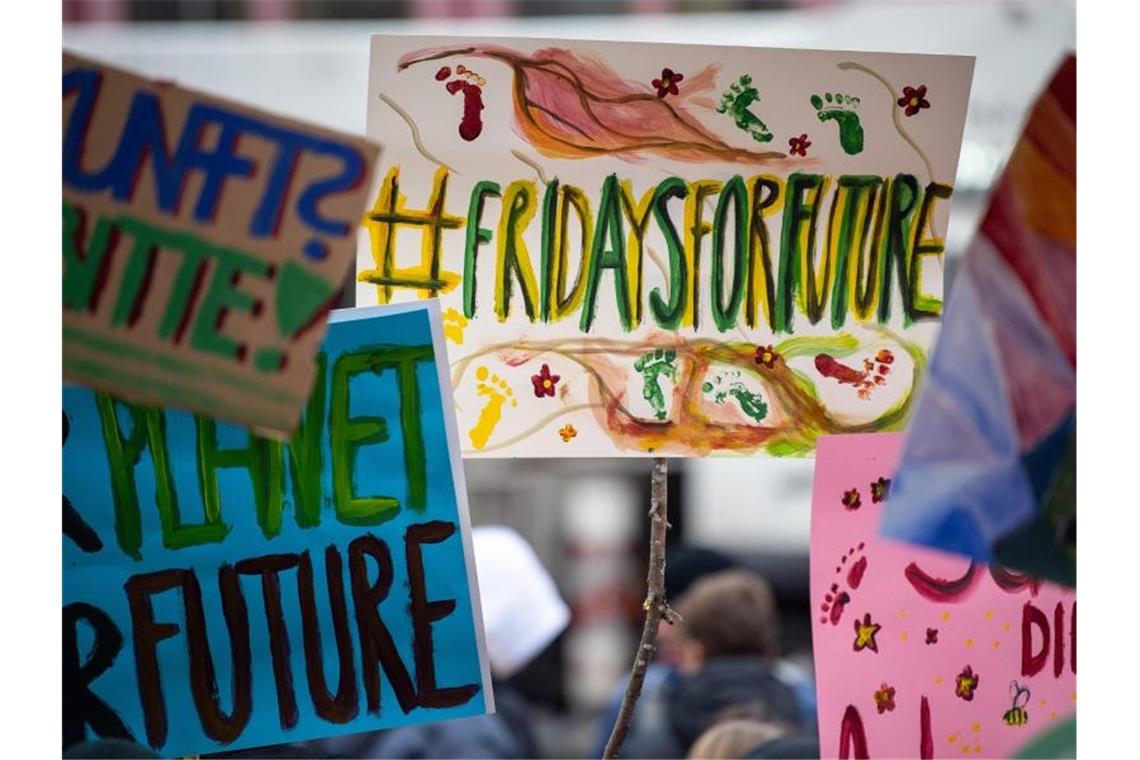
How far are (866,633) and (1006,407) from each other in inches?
15.8

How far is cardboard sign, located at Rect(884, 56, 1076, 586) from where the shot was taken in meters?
0.97

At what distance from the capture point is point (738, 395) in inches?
51.6

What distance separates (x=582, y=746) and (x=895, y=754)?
5975 mm

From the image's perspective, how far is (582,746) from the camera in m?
7.11

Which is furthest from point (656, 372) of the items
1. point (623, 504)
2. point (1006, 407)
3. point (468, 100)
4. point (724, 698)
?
point (623, 504)

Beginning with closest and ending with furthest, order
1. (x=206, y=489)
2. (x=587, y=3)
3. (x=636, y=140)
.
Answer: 1. (x=206, y=489)
2. (x=636, y=140)
3. (x=587, y=3)

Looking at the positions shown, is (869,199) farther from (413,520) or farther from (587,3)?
(587,3)

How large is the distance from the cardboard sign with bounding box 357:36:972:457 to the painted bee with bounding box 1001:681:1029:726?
0.26m

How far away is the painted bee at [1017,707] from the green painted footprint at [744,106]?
541 millimetres

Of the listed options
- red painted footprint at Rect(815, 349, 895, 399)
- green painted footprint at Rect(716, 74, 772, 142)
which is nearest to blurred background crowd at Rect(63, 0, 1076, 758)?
green painted footprint at Rect(716, 74, 772, 142)

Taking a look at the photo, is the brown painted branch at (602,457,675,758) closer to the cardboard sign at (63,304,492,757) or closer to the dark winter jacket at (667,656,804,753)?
the cardboard sign at (63,304,492,757)

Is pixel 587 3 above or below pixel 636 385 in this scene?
above

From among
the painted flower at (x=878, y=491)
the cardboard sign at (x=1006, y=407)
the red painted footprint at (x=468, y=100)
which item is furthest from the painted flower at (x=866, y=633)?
the red painted footprint at (x=468, y=100)

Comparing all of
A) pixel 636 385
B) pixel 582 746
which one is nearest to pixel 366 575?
pixel 636 385
